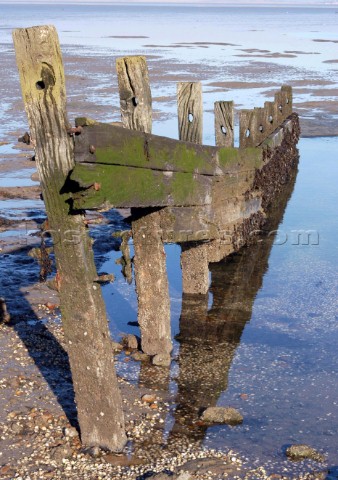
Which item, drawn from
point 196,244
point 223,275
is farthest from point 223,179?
point 223,275

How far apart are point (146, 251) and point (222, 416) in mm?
1743

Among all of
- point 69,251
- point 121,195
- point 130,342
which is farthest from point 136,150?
point 130,342

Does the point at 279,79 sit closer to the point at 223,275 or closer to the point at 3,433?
the point at 223,275

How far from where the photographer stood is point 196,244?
8.48 m

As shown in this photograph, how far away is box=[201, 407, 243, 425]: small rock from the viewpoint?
6.19 meters

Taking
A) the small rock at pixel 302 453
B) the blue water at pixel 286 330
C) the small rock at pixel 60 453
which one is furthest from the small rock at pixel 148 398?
the small rock at pixel 302 453

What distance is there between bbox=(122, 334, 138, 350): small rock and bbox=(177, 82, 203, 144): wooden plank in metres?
2.30

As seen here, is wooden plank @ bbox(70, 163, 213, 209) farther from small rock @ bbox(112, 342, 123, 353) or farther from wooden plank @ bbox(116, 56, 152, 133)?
small rock @ bbox(112, 342, 123, 353)

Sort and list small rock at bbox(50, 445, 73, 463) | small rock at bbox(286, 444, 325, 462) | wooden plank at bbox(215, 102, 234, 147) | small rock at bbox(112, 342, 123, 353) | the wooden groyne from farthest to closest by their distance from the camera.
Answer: wooden plank at bbox(215, 102, 234, 147), small rock at bbox(112, 342, 123, 353), small rock at bbox(286, 444, 325, 462), small rock at bbox(50, 445, 73, 463), the wooden groyne

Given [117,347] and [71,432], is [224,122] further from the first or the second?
[71,432]

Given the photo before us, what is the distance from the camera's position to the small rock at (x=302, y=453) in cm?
569

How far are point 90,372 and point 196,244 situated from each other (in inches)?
128

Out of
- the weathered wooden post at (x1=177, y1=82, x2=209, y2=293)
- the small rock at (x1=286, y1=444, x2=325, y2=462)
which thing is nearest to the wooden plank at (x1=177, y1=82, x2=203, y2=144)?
the weathered wooden post at (x1=177, y1=82, x2=209, y2=293)

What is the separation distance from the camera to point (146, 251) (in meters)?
7.00
